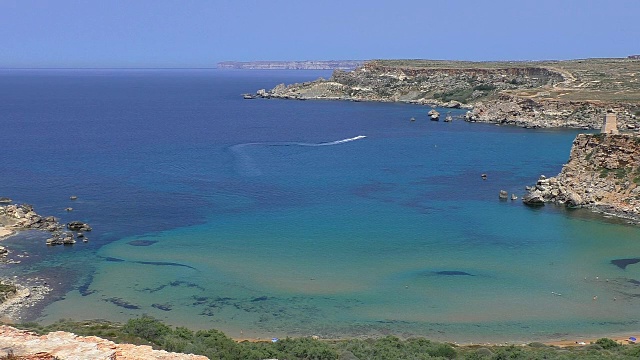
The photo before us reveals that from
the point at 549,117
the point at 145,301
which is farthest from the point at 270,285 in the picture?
the point at 549,117

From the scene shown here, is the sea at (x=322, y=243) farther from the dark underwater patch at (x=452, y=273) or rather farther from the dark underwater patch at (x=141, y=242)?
the dark underwater patch at (x=141, y=242)

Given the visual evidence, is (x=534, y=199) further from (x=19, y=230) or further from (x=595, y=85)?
(x=595, y=85)

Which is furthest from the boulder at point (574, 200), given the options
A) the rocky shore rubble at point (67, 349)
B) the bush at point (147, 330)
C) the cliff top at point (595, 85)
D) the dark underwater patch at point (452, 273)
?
the cliff top at point (595, 85)

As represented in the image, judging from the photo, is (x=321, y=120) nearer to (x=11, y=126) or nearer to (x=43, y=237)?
(x=11, y=126)

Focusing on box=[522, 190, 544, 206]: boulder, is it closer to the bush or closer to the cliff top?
the bush

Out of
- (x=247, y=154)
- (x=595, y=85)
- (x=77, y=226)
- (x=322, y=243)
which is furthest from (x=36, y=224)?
(x=595, y=85)

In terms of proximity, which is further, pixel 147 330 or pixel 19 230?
pixel 19 230
